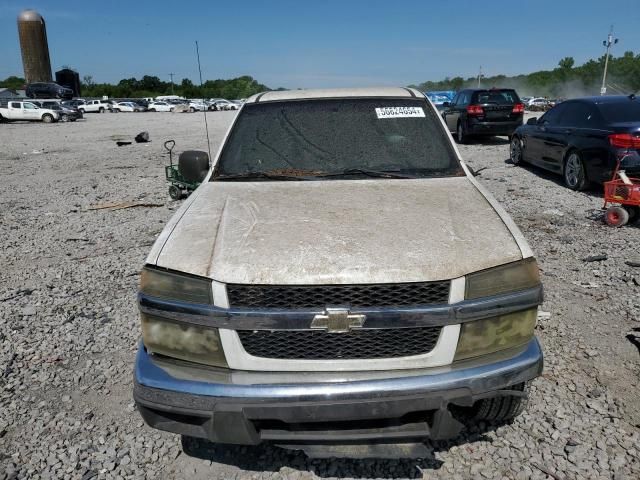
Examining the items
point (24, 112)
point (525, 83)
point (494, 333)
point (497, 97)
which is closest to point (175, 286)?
point (494, 333)

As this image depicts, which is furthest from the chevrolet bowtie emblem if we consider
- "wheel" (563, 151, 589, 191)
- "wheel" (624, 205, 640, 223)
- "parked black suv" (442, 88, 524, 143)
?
"parked black suv" (442, 88, 524, 143)

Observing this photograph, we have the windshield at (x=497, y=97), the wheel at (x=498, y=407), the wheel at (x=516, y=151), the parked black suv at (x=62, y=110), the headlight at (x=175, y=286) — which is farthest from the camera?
the parked black suv at (x=62, y=110)

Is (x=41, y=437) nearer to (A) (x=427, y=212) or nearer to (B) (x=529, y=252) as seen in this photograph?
(A) (x=427, y=212)

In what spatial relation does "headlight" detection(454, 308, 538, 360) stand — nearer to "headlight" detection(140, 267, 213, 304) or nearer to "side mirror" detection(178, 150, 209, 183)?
"headlight" detection(140, 267, 213, 304)

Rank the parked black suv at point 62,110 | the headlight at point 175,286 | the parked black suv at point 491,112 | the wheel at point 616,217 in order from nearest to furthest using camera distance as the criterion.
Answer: the headlight at point 175,286 → the wheel at point 616,217 → the parked black suv at point 491,112 → the parked black suv at point 62,110

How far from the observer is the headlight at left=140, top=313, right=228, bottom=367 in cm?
213

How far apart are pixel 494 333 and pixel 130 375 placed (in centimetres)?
242

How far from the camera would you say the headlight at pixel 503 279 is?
2.14 m

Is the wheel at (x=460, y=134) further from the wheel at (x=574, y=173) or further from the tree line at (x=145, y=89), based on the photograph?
the tree line at (x=145, y=89)

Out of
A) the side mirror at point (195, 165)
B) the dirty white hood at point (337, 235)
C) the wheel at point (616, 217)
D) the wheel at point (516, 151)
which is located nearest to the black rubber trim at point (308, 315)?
the dirty white hood at point (337, 235)

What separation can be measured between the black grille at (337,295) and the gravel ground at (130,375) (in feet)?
3.23

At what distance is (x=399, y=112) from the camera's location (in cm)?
365

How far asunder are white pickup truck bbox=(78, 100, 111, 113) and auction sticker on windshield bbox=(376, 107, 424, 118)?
5666 centimetres

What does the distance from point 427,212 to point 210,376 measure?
4.50ft
